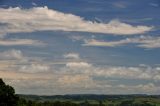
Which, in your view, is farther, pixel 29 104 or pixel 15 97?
pixel 29 104

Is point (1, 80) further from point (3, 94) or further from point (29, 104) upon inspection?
point (29, 104)

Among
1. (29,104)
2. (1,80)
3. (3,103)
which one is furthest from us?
(29,104)

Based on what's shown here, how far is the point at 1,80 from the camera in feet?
527

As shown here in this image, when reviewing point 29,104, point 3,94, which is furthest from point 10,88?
point 29,104

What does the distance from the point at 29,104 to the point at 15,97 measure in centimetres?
4586

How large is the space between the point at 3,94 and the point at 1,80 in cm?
1036

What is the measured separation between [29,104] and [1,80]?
1641 inches

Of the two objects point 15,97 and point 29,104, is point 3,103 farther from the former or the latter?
point 29,104

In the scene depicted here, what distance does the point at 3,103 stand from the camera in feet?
494

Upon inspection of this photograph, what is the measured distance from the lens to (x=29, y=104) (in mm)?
199250

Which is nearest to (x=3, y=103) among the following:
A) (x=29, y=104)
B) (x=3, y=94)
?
(x=3, y=94)

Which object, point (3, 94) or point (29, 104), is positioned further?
point (29, 104)

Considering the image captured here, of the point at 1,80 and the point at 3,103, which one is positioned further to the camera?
the point at 1,80

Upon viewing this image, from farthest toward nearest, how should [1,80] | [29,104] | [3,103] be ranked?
[29,104]
[1,80]
[3,103]
